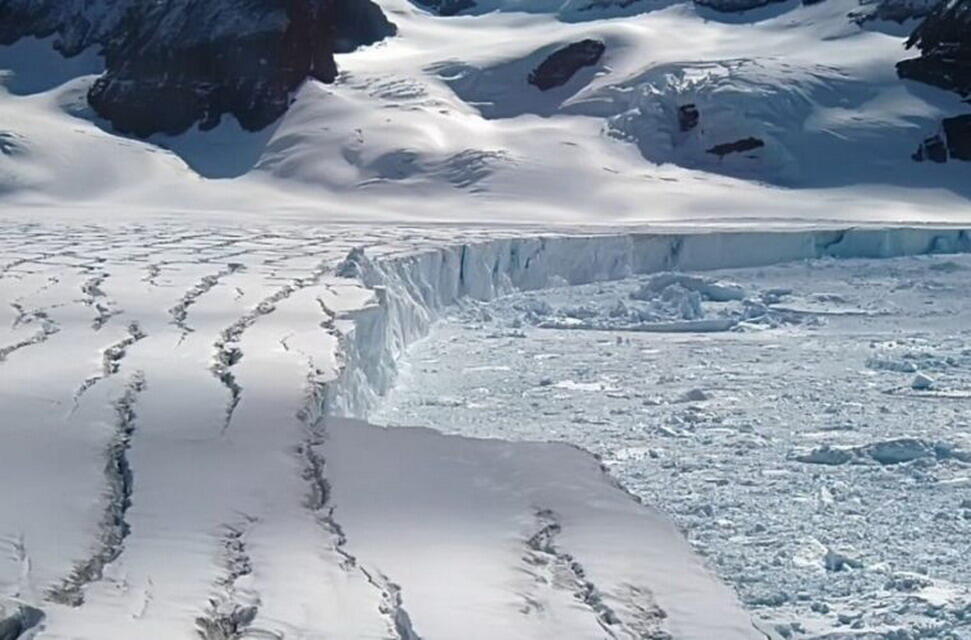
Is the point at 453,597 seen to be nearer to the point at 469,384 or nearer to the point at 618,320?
the point at 469,384

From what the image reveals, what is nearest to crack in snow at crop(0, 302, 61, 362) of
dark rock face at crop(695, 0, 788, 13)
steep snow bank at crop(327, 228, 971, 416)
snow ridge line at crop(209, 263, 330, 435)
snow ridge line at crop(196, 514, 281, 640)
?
snow ridge line at crop(209, 263, 330, 435)

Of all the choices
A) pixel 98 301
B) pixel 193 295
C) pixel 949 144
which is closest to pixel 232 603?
pixel 98 301

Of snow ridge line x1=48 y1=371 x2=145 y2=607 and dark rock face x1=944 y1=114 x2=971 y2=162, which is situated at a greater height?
dark rock face x1=944 y1=114 x2=971 y2=162

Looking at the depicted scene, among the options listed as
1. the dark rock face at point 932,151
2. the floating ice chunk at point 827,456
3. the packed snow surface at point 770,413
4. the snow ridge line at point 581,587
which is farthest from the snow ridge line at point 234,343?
the dark rock face at point 932,151

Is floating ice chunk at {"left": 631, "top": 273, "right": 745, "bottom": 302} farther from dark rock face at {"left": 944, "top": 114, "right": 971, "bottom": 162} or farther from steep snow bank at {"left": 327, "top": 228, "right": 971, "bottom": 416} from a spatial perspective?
dark rock face at {"left": 944, "top": 114, "right": 971, "bottom": 162}

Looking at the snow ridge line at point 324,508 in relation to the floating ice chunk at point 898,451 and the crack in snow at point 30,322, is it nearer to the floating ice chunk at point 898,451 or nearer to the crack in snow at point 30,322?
the crack in snow at point 30,322
